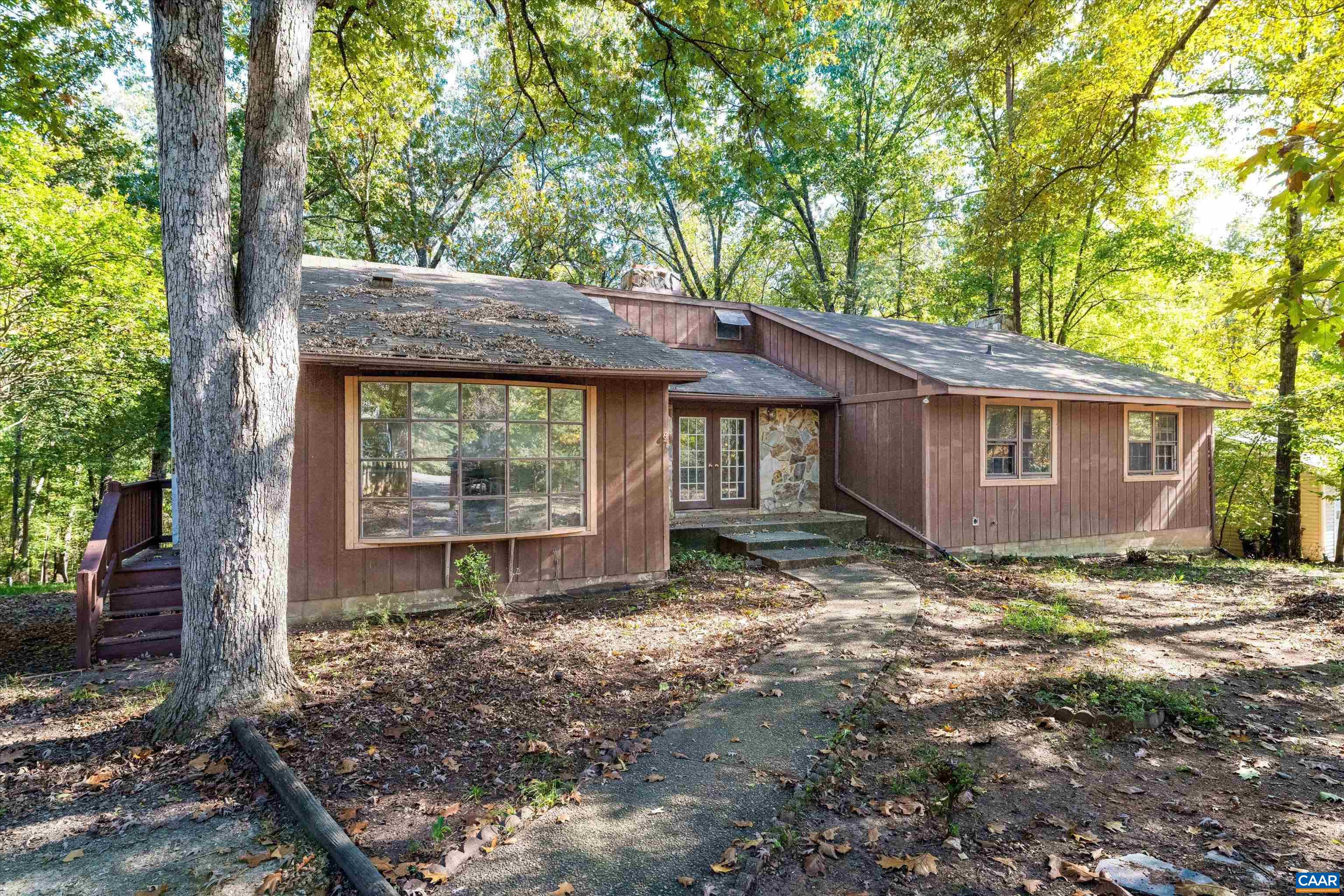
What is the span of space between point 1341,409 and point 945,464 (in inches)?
311

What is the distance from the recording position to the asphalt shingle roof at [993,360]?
1021 centimetres

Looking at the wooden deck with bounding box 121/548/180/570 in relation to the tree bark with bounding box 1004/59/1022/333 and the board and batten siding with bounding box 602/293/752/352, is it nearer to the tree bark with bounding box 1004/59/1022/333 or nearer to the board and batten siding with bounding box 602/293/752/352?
the board and batten siding with bounding box 602/293/752/352

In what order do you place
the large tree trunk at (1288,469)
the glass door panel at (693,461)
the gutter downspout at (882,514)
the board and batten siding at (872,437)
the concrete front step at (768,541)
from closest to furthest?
the concrete front step at (768,541) → the gutter downspout at (882,514) → the board and batten siding at (872,437) → the glass door panel at (693,461) → the large tree trunk at (1288,469)

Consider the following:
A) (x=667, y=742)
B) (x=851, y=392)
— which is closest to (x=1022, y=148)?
(x=851, y=392)

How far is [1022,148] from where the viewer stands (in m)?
8.78

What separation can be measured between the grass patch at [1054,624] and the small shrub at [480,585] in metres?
4.89

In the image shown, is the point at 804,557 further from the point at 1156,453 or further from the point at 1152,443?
the point at 1156,453

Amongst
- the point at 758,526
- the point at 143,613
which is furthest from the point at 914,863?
the point at 758,526

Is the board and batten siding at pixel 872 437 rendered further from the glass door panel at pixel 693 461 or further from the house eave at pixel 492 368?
the house eave at pixel 492 368

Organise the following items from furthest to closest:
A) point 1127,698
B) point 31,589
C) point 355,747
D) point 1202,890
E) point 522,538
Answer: point 31,589
point 522,538
point 1127,698
point 355,747
point 1202,890

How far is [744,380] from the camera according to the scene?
11.5 m

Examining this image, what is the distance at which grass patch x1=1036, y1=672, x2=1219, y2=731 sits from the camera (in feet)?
13.6

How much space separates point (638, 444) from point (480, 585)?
2.41 meters

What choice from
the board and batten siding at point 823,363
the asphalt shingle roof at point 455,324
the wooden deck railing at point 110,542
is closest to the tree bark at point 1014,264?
the board and batten siding at point 823,363
